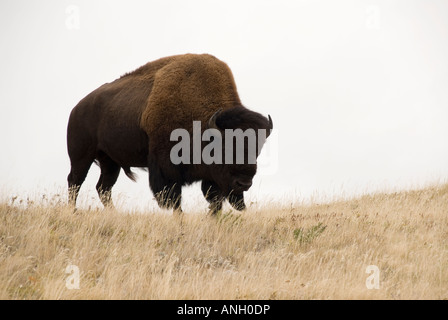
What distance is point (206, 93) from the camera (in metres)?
8.56

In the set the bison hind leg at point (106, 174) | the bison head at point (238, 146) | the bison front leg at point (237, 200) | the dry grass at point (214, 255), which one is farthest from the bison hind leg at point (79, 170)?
the bison front leg at point (237, 200)

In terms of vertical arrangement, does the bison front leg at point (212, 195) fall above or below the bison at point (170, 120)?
below

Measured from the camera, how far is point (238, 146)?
7.42m

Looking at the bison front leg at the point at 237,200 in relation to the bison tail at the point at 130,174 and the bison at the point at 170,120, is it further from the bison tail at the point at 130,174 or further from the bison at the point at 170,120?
the bison tail at the point at 130,174

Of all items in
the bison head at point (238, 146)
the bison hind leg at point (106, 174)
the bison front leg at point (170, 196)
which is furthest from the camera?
the bison hind leg at point (106, 174)

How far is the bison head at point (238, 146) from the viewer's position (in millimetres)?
7320

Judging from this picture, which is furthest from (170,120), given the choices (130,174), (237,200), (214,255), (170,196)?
(214,255)

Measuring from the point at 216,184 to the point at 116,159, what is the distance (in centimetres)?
232

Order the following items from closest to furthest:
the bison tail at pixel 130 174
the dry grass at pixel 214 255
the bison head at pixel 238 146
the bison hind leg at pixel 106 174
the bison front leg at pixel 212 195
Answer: the dry grass at pixel 214 255, the bison head at pixel 238 146, the bison front leg at pixel 212 195, the bison tail at pixel 130 174, the bison hind leg at pixel 106 174

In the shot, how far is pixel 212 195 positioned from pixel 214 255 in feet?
8.44

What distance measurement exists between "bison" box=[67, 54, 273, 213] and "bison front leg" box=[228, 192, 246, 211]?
16mm

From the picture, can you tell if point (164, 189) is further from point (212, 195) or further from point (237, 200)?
point (237, 200)

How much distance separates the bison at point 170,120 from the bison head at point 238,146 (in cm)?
2

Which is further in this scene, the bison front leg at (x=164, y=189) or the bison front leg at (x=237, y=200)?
the bison front leg at (x=164, y=189)
